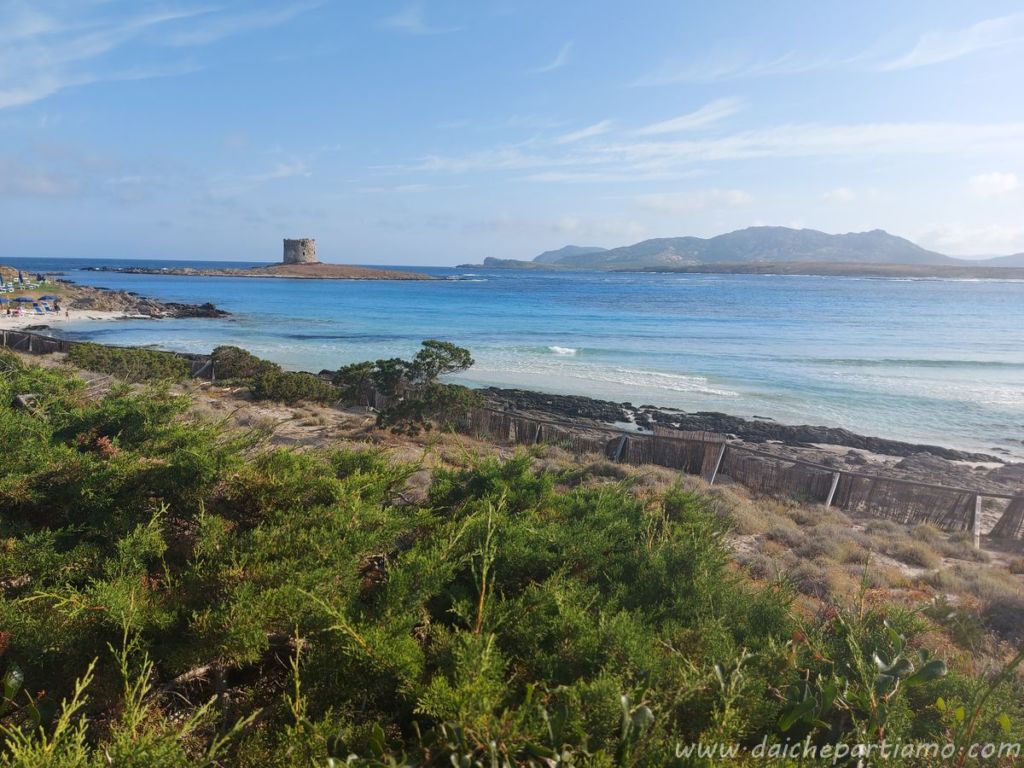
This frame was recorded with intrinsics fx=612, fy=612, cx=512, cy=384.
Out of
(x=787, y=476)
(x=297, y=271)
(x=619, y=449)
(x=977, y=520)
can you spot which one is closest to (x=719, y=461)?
(x=787, y=476)

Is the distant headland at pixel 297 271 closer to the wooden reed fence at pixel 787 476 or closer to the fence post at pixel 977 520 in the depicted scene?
the wooden reed fence at pixel 787 476

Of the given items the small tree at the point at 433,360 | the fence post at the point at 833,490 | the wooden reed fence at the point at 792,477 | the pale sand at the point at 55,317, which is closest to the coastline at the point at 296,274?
the pale sand at the point at 55,317

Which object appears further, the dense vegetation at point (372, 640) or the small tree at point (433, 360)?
the small tree at point (433, 360)

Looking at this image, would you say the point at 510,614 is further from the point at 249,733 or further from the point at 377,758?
the point at 249,733

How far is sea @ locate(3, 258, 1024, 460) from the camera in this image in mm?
23078

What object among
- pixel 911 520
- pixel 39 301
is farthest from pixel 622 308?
pixel 911 520

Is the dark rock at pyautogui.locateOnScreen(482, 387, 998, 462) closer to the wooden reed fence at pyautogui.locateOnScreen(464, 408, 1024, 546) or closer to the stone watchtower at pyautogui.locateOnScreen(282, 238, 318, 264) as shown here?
the wooden reed fence at pyautogui.locateOnScreen(464, 408, 1024, 546)

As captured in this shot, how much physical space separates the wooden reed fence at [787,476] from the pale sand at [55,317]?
123ft

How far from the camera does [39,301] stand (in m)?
46.3

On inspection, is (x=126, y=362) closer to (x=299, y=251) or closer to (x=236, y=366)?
(x=236, y=366)

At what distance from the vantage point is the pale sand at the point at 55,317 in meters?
39.7

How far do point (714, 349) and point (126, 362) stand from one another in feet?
99.8

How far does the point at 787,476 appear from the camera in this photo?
1223cm

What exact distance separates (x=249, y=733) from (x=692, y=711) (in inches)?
69.9
